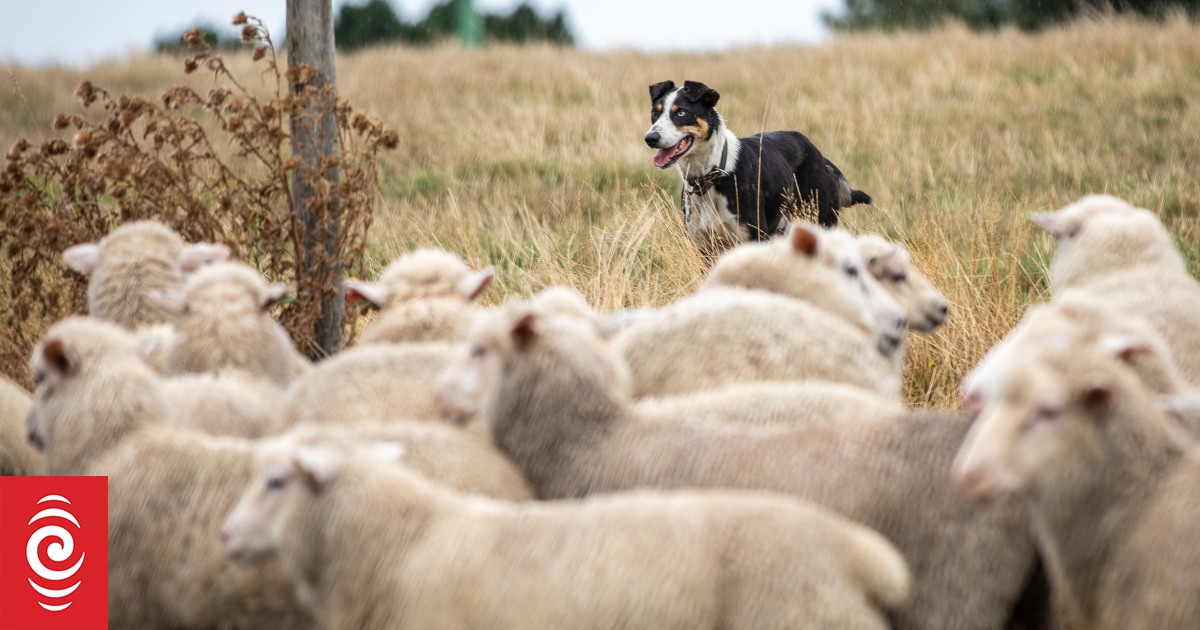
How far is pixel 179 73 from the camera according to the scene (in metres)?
19.7

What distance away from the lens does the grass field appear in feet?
24.0

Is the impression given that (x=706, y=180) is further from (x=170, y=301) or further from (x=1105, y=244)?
(x=170, y=301)

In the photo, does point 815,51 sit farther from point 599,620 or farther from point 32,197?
point 599,620

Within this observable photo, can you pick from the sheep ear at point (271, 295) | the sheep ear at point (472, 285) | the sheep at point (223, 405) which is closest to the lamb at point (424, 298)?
the sheep ear at point (472, 285)

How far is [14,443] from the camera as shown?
4.27 meters

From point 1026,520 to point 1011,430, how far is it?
36 cm

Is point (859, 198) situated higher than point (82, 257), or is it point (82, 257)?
point (82, 257)

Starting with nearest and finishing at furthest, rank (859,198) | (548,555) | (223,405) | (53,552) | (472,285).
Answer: (548,555)
(53,552)
(223,405)
(472,285)
(859,198)

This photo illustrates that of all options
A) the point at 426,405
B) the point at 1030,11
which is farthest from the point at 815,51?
the point at 426,405

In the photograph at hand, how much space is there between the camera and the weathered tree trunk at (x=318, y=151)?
5.88m

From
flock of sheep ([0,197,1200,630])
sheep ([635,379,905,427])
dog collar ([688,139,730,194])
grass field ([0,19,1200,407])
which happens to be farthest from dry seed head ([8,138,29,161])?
dog collar ([688,139,730,194])

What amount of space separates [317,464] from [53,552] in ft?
4.13

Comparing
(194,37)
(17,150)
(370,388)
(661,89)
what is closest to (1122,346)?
(370,388)

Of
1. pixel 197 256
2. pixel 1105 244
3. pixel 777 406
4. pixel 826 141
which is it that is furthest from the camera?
pixel 826 141
